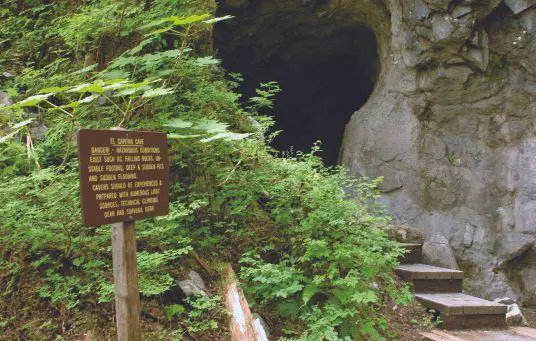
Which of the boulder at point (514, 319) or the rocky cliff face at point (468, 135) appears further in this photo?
the rocky cliff face at point (468, 135)

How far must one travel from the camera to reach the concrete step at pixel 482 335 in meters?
4.80

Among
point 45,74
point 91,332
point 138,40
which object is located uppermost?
point 138,40

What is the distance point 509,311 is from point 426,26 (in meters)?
5.51

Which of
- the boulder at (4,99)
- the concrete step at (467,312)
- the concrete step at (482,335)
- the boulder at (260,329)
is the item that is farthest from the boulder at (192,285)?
the boulder at (4,99)

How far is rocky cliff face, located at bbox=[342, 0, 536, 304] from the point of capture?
8641 mm

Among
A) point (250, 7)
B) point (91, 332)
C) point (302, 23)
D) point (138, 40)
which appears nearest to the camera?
point (91, 332)

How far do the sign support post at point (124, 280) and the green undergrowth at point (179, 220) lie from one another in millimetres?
723

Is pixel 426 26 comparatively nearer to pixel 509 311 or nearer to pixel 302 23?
pixel 302 23

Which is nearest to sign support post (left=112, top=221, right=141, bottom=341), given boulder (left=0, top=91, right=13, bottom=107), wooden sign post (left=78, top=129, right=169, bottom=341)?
wooden sign post (left=78, top=129, right=169, bottom=341)

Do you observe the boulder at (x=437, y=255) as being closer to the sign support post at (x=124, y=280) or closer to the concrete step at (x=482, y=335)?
the concrete step at (x=482, y=335)

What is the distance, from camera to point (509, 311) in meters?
5.96

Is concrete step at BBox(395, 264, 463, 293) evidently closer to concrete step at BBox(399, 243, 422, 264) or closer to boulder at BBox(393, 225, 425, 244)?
concrete step at BBox(399, 243, 422, 264)

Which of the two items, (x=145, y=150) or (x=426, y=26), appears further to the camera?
(x=426, y=26)

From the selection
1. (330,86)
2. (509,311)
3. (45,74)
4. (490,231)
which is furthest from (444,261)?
(330,86)
